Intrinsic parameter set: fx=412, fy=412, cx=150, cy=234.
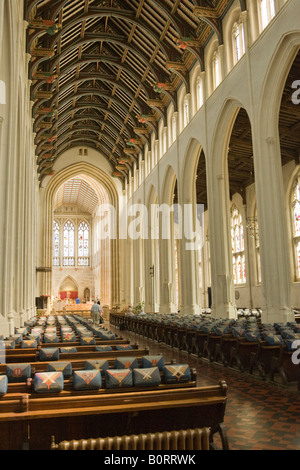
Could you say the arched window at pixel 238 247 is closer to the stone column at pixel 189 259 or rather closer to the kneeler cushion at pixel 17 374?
the stone column at pixel 189 259

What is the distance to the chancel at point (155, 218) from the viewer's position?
12.7 feet

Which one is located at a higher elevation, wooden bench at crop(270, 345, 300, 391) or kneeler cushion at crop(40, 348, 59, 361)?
kneeler cushion at crop(40, 348, 59, 361)

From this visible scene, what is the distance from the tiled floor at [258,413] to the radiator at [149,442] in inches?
31.8

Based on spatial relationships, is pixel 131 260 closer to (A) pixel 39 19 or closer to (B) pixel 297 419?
(A) pixel 39 19

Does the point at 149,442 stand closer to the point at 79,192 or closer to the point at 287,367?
the point at 287,367

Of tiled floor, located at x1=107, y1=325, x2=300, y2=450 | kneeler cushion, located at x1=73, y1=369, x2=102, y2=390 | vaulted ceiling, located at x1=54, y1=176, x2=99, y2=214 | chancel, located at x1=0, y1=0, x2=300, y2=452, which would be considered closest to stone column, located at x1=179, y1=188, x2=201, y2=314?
chancel, located at x1=0, y1=0, x2=300, y2=452

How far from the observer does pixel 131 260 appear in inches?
1350

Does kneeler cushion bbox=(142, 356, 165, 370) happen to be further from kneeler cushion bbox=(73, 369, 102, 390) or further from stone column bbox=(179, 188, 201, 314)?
stone column bbox=(179, 188, 201, 314)

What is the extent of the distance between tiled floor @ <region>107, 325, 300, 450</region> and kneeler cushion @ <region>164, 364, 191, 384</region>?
807 mm

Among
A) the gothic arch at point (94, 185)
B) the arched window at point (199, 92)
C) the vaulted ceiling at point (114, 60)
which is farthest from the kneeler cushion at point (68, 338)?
the gothic arch at point (94, 185)

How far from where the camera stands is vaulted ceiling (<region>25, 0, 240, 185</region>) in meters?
17.5

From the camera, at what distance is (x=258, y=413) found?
543 centimetres

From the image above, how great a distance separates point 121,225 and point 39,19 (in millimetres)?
21661
